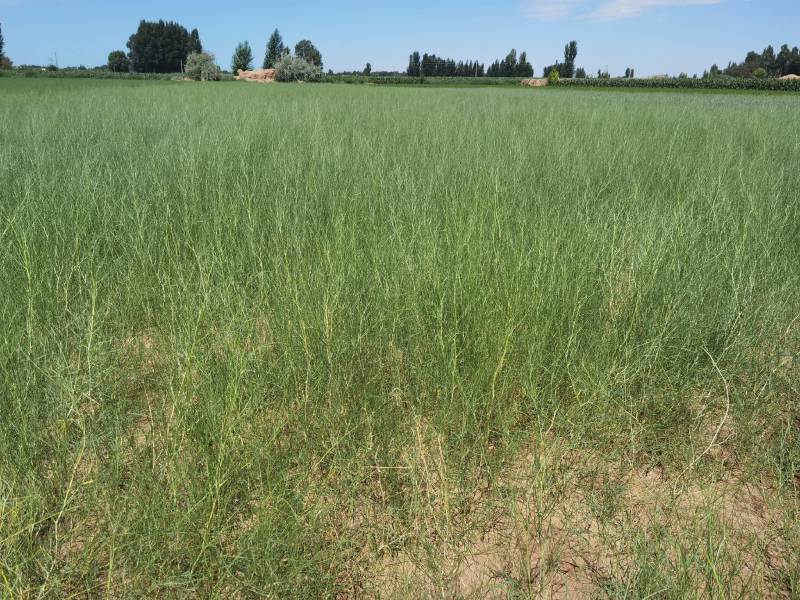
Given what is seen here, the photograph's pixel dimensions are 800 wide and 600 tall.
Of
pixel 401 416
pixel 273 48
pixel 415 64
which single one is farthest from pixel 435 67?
pixel 401 416

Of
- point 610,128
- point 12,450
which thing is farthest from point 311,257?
point 610,128

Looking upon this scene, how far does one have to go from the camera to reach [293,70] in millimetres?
40906

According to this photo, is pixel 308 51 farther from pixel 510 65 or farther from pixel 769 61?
pixel 769 61

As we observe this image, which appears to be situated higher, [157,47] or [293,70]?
[157,47]

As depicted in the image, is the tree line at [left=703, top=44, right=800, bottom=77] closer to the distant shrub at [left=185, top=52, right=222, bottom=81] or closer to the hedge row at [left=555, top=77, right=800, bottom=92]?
the hedge row at [left=555, top=77, right=800, bottom=92]

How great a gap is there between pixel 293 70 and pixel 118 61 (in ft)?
164

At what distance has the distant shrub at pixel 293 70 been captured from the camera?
4062 cm

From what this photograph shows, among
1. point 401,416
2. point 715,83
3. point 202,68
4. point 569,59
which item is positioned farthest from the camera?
point 569,59

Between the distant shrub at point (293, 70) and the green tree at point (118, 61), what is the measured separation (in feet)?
154

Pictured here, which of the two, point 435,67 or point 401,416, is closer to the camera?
point 401,416

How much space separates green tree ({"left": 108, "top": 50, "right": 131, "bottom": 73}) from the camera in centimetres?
7362

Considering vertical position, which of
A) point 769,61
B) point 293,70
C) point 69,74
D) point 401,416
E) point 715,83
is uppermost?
point 769,61

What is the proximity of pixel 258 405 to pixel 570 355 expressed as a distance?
1.20 meters

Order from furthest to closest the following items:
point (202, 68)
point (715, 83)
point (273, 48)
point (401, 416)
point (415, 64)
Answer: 1. point (415, 64)
2. point (273, 48)
3. point (202, 68)
4. point (715, 83)
5. point (401, 416)
